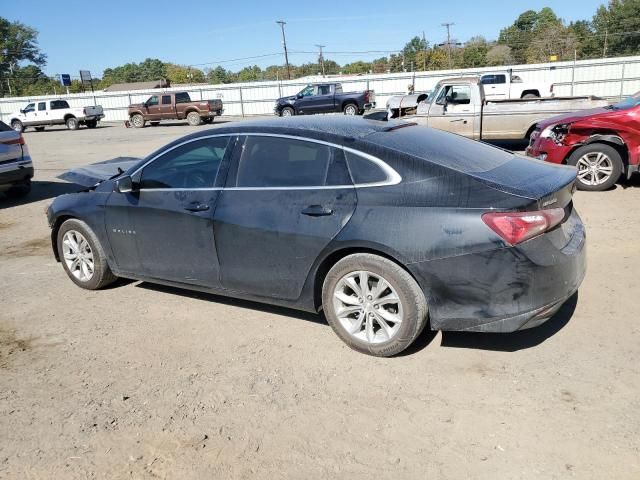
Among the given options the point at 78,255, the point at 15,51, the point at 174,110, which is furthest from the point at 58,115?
the point at 15,51

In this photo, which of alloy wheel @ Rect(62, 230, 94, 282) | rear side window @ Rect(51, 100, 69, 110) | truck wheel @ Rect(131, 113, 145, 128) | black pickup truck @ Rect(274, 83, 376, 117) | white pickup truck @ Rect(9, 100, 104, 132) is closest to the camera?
alloy wheel @ Rect(62, 230, 94, 282)

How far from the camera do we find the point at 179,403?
332 centimetres

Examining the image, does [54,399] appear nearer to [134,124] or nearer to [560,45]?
[134,124]

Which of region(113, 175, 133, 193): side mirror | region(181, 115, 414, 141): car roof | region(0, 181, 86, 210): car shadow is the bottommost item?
region(0, 181, 86, 210): car shadow

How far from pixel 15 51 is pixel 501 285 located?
4273 inches

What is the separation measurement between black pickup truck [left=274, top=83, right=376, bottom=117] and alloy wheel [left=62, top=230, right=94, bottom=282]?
76.7 feet

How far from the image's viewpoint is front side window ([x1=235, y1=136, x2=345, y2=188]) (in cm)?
380

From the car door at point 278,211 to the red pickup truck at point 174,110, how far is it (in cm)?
2746

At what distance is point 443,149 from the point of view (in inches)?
152

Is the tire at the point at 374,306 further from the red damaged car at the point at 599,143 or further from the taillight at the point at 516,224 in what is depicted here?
the red damaged car at the point at 599,143

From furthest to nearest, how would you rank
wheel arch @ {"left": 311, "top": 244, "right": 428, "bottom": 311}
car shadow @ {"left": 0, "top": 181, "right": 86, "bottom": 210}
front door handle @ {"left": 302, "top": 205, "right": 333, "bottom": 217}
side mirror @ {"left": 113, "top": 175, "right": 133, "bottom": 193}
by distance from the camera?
car shadow @ {"left": 0, "top": 181, "right": 86, "bottom": 210}, side mirror @ {"left": 113, "top": 175, "right": 133, "bottom": 193}, front door handle @ {"left": 302, "top": 205, "right": 333, "bottom": 217}, wheel arch @ {"left": 311, "top": 244, "right": 428, "bottom": 311}

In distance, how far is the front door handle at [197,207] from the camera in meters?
4.21

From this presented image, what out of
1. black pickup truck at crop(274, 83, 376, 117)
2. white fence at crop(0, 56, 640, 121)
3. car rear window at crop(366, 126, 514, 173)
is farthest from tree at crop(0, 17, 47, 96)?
car rear window at crop(366, 126, 514, 173)

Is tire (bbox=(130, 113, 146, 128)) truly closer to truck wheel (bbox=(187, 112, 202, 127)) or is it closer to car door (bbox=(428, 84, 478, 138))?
truck wheel (bbox=(187, 112, 202, 127))
